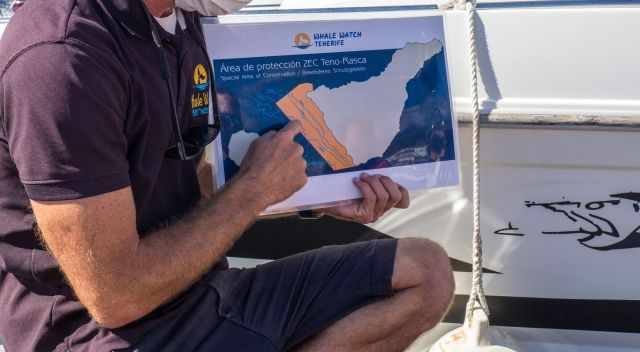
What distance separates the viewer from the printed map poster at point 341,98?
162cm

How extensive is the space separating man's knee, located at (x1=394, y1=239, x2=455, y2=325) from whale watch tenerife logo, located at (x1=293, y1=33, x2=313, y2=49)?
0.51 m

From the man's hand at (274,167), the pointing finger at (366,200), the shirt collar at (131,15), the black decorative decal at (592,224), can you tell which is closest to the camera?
the shirt collar at (131,15)

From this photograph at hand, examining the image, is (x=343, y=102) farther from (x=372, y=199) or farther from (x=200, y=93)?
(x=200, y=93)

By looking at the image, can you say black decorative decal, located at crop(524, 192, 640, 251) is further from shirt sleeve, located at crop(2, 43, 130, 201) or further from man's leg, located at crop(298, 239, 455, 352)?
shirt sleeve, located at crop(2, 43, 130, 201)

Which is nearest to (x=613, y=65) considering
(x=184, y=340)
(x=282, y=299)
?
(x=282, y=299)

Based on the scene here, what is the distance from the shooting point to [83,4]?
1258 mm

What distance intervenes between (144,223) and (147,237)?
0.09 meters

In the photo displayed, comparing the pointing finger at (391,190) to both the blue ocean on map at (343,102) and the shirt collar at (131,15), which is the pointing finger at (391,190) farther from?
the shirt collar at (131,15)

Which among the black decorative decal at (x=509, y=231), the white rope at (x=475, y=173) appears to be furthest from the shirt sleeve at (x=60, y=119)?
the black decorative decal at (x=509, y=231)

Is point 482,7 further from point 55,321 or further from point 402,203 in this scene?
point 55,321

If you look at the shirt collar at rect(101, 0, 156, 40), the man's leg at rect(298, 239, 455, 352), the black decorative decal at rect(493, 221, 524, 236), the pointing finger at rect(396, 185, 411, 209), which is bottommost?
the man's leg at rect(298, 239, 455, 352)

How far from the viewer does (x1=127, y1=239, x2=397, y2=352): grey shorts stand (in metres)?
1.53

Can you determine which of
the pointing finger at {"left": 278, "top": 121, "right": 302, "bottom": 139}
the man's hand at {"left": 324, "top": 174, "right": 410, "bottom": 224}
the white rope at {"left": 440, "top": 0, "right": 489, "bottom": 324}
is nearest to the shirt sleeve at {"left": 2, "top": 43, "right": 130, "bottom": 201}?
the pointing finger at {"left": 278, "top": 121, "right": 302, "bottom": 139}

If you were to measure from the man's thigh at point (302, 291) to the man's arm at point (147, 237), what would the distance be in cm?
20
